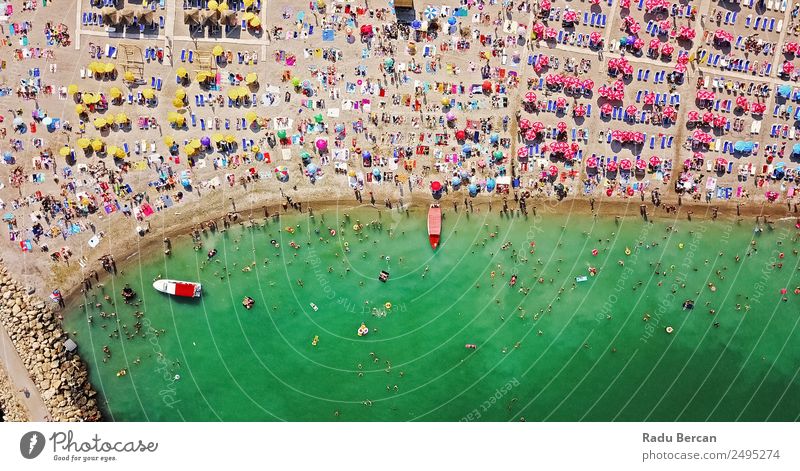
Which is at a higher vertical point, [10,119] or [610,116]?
[610,116]

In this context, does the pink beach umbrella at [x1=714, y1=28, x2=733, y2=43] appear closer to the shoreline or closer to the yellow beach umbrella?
the shoreline

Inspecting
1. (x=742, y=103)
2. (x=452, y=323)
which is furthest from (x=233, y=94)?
(x=742, y=103)

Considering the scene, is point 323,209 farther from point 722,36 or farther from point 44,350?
point 722,36

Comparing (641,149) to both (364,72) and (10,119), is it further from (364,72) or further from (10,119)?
(10,119)

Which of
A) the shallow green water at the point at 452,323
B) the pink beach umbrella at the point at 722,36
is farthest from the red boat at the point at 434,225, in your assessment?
the pink beach umbrella at the point at 722,36

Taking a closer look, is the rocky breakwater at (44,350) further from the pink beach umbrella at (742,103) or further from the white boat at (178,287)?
the pink beach umbrella at (742,103)
